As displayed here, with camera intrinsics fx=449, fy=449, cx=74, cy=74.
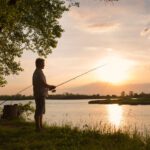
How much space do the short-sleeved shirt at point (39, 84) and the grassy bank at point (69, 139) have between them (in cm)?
133

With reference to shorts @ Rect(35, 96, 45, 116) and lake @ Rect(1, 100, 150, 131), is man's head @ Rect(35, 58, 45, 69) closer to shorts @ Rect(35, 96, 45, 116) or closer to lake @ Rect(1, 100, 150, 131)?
shorts @ Rect(35, 96, 45, 116)

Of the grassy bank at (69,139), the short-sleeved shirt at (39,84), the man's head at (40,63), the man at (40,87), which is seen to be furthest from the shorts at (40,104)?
the man's head at (40,63)

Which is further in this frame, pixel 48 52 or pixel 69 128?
pixel 48 52

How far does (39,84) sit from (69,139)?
2.37 metres

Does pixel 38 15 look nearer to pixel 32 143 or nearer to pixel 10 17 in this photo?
pixel 10 17

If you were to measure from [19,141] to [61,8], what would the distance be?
40.2ft

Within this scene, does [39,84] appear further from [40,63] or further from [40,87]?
[40,63]

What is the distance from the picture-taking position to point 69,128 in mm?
16469

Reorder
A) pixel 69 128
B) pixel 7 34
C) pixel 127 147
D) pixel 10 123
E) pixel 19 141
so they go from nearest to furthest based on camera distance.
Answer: pixel 127 147, pixel 19 141, pixel 69 128, pixel 10 123, pixel 7 34

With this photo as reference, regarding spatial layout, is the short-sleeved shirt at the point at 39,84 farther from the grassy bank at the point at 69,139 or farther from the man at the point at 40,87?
the grassy bank at the point at 69,139

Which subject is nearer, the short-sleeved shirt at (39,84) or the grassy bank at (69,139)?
the grassy bank at (69,139)

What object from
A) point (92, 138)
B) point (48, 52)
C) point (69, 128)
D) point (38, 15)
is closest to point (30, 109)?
point (48, 52)

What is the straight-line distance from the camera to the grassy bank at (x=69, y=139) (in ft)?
42.5

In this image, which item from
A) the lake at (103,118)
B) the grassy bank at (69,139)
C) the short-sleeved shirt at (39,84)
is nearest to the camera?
the grassy bank at (69,139)
